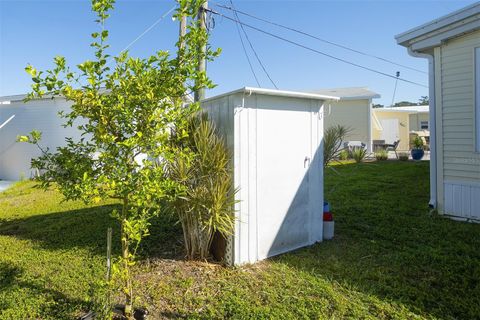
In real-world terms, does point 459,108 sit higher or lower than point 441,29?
lower

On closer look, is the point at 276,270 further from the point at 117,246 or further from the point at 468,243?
the point at 468,243

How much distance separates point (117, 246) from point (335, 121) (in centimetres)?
1592

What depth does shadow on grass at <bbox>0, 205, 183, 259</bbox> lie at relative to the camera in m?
4.75

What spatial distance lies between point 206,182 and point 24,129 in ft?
39.0

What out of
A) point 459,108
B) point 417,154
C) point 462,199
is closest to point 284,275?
point 462,199

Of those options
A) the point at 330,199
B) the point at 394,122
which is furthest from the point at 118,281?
the point at 394,122

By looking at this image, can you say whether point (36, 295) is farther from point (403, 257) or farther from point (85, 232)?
point (403, 257)

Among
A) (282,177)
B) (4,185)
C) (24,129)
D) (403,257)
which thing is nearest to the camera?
(403,257)

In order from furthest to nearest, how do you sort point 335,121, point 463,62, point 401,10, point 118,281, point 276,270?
point 335,121
point 401,10
point 463,62
point 276,270
point 118,281

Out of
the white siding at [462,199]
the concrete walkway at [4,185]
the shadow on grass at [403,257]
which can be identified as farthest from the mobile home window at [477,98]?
the concrete walkway at [4,185]

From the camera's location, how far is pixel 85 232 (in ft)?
18.4

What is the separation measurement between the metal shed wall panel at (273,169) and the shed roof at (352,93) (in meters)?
13.8

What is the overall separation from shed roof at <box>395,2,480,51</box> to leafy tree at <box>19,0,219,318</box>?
487 cm

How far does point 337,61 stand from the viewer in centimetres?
1647
